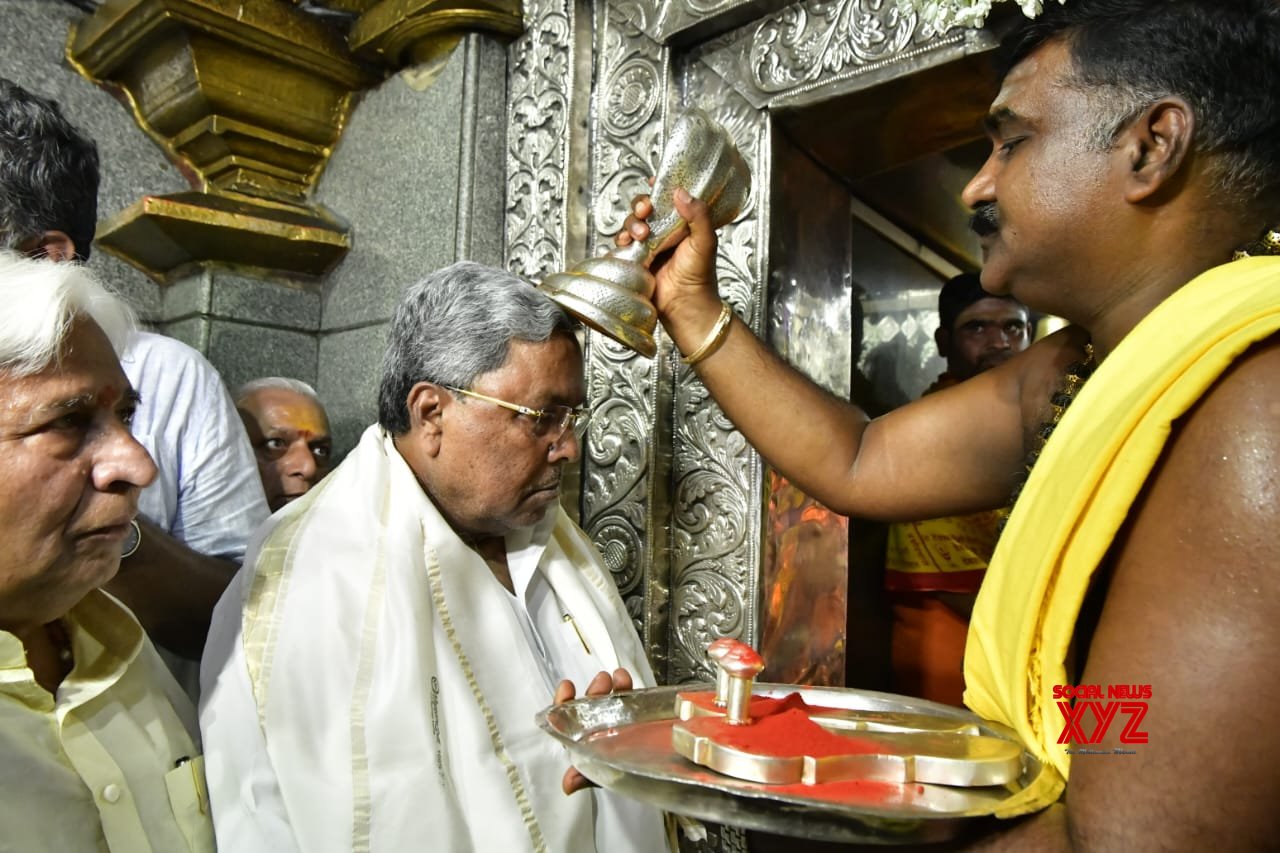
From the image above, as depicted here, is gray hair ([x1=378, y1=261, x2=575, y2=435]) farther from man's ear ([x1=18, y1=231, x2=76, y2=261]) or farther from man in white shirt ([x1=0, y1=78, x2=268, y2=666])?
man's ear ([x1=18, y1=231, x2=76, y2=261])

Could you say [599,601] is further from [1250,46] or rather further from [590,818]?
[1250,46]

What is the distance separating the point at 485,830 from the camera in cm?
154

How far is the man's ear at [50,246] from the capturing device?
176 centimetres

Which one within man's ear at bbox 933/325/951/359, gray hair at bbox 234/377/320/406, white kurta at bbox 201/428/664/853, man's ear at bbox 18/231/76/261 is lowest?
white kurta at bbox 201/428/664/853

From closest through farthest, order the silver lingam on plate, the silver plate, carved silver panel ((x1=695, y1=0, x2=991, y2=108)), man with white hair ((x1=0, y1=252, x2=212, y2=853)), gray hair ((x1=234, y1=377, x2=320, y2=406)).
Result: the silver plate
man with white hair ((x1=0, y1=252, x2=212, y2=853))
the silver lingam on plate
carved silver panel ((x1=695, y1=0, x2=991, y2=108))
gray hair ((x1=234, y1=377, x2=320, y2=406))

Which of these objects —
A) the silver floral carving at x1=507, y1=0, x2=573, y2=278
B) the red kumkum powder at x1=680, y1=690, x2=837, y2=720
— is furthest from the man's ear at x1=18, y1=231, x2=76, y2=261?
the red kumkum powder at x1=680, y1=690, x2=837, y2=720

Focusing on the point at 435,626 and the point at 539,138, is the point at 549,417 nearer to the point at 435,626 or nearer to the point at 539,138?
the point at 435,626

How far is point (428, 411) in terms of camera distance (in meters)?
1.86

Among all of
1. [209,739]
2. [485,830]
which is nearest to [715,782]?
[485,830]

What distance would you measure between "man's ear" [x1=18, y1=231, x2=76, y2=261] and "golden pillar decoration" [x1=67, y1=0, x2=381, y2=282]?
1.07 metres

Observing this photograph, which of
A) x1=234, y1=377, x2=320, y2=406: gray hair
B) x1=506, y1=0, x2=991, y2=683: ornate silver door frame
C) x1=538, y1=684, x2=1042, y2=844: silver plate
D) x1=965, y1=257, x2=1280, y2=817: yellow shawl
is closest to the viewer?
x1=538, y1=684, x2=1042, y2=844: silver plate

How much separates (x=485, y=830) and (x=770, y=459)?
0.90 metres

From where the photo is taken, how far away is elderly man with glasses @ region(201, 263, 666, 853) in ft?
4.90

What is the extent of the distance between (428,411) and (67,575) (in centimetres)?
77
